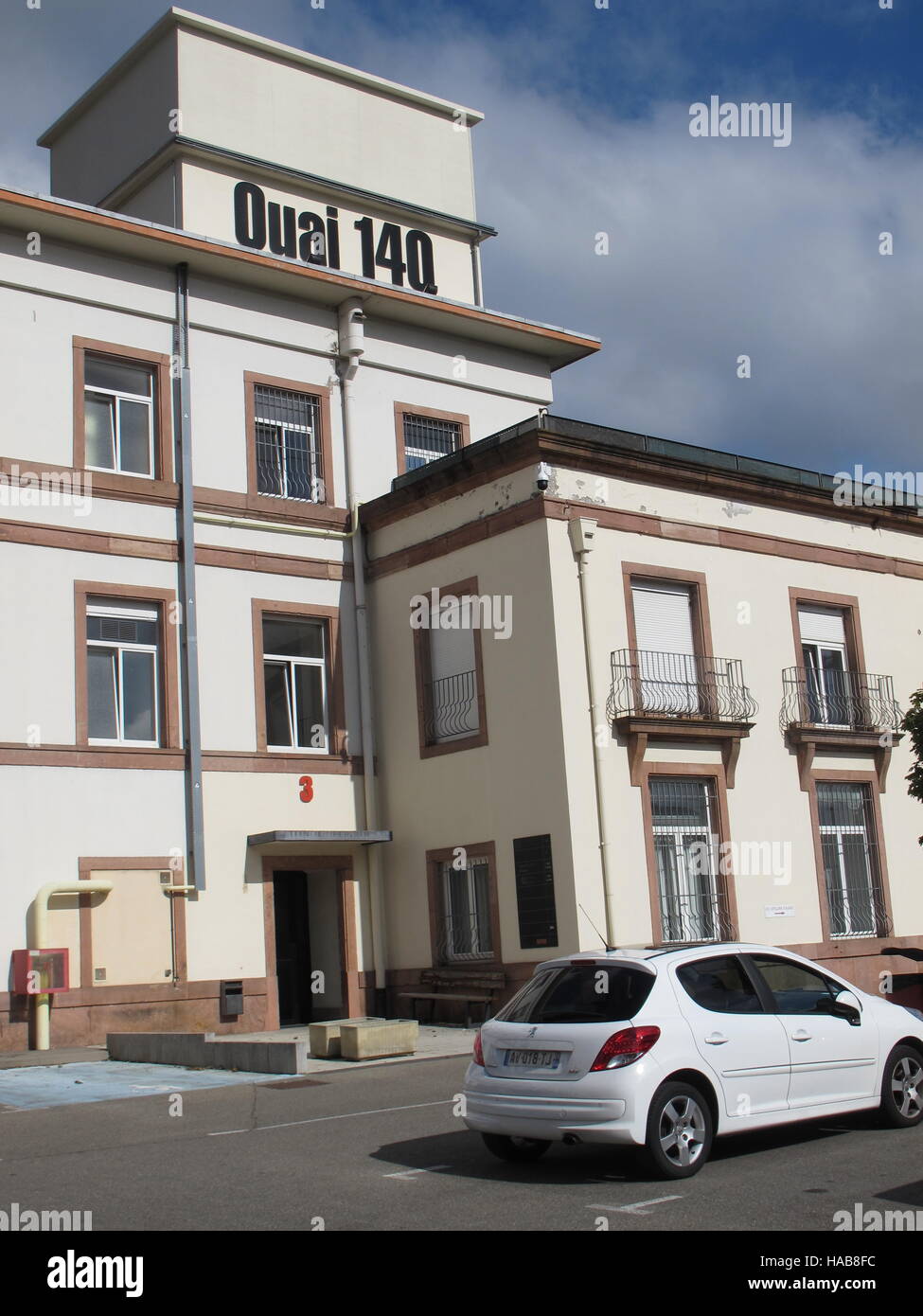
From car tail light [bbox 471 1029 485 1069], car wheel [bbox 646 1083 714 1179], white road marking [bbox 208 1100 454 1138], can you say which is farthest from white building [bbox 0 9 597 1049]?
car wheel [bbox 646 1083 714 1179]

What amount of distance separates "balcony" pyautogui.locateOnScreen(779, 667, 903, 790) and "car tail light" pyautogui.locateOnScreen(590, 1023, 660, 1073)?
1351cm

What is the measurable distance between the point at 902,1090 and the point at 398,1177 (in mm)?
3717

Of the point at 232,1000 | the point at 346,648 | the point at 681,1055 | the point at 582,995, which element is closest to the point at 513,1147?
the point at 582,995

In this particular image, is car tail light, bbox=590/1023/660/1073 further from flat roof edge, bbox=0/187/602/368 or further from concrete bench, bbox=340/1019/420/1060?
flat roof edge, bbox=0/187/602/368

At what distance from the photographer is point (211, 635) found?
21.0m

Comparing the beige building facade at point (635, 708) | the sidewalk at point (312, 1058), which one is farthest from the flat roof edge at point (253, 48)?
the sidewalk at point (312, 1058)

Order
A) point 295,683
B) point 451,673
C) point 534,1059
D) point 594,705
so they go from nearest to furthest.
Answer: point 534,1059 → point 594,705 → point 451,673 → point 295,683

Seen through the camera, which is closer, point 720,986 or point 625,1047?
point 625,1047

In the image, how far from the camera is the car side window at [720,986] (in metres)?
9.28

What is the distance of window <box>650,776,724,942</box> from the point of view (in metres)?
19.8

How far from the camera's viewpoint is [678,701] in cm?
2047

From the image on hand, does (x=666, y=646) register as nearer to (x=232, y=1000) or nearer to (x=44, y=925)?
(x=232, y=1000)

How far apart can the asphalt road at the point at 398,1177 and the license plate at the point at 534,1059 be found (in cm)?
67
